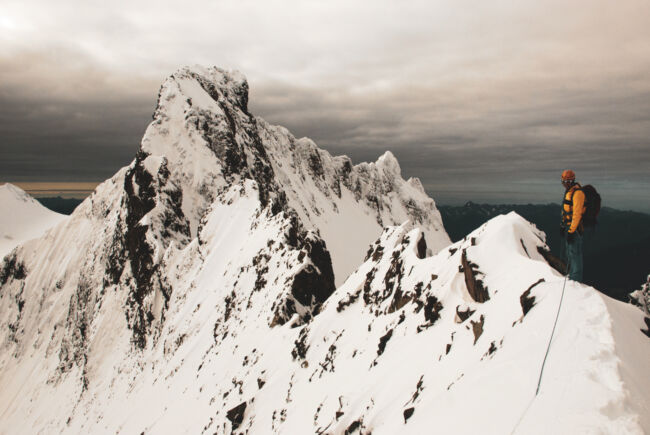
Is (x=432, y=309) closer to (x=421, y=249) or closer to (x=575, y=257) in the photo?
(x=575, y=257)

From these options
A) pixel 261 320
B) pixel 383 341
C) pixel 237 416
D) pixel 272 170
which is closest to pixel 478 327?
pixel 383 341

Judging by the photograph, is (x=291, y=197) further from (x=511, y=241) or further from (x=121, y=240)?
(x=511, y=241)

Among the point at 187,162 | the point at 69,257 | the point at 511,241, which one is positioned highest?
the point at 187,162

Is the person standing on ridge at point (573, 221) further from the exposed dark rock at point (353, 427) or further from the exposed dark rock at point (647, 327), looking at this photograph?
the exposed dark rock at point (353, 427)

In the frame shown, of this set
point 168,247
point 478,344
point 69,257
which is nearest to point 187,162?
point 168,247

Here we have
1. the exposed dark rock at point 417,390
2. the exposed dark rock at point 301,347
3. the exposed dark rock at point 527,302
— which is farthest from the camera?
the exposed dark rock at point 301,347

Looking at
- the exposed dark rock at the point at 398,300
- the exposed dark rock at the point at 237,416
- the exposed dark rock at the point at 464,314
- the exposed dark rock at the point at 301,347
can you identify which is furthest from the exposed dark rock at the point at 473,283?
the exposed dark rock at the point at 237,416
